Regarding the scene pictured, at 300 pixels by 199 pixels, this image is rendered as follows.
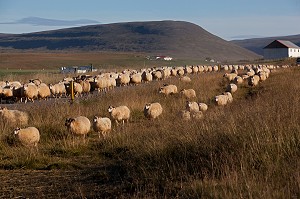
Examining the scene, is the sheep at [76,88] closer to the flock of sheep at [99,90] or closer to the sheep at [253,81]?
the flock of sheep at [99,90]

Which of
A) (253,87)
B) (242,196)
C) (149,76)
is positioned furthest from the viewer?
(149,76)

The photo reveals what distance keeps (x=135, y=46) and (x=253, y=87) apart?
162655 millimetres

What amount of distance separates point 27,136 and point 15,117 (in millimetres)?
2892

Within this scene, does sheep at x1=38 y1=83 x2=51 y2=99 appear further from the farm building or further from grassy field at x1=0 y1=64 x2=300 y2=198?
the farm building

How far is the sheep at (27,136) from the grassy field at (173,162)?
20cm

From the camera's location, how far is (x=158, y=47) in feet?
592

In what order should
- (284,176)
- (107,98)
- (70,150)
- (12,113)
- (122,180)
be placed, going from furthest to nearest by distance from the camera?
(107,98)
(12,113)
(70,150)
(122,180)
(284,176)

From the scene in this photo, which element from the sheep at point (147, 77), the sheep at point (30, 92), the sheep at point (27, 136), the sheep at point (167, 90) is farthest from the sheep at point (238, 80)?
the sheep at point (27, 136)

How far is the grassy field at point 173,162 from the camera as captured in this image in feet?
23.5

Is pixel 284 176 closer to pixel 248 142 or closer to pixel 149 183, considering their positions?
pixel 248 142

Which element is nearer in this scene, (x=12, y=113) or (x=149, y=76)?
(x=12, y=113)

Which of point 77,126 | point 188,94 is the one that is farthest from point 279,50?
point 77,126

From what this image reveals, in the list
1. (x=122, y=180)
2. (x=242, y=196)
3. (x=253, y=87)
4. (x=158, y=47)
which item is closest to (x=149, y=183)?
(x=122, y=180)

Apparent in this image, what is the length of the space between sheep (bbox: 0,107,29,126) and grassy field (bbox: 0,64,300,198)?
5.05 feet
